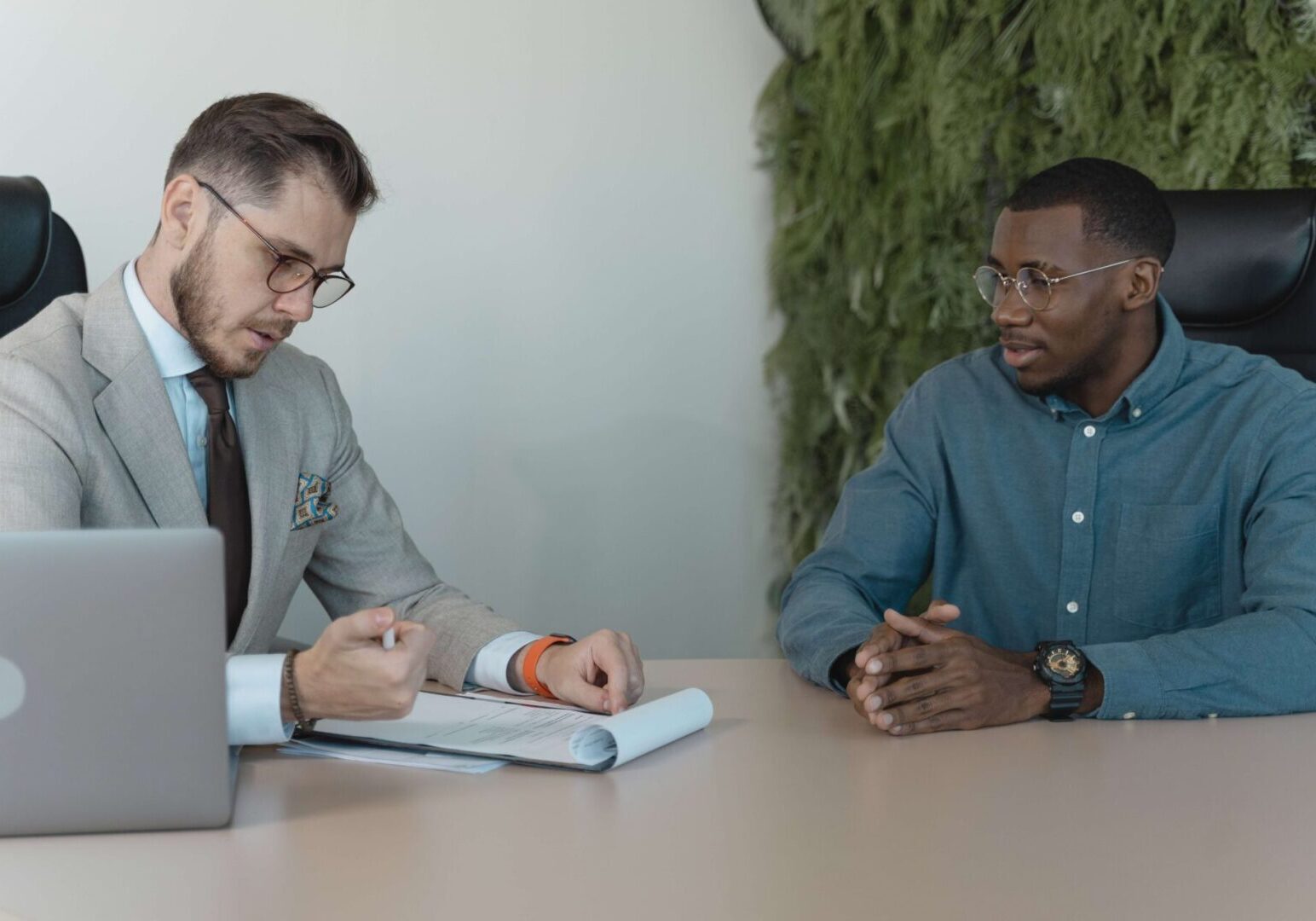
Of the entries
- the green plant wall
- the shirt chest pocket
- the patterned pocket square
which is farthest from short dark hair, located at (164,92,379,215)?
the green plant wall

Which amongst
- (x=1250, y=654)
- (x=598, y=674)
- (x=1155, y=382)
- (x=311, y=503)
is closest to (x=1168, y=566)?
(x=1155, y=382)

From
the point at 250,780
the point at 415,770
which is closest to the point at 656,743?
the point at 415,770

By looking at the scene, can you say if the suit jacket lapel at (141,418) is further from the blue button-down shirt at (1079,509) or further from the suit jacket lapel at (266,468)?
the blue button-down shirt at (1079,509)

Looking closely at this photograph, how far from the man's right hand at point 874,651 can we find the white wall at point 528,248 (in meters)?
1.51

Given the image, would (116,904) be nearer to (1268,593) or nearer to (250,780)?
(250,780)

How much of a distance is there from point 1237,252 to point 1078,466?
0.41m

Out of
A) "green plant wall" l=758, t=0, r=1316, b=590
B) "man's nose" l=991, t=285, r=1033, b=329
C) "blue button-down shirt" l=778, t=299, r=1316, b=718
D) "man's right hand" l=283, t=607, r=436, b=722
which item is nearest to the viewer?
"man's right hand" l=283, t=607, r=436, b=722

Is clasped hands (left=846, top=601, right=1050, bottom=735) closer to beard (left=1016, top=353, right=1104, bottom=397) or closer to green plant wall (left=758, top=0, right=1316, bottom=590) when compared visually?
beard (left=1016, top=353, right=1104, bottom=397)

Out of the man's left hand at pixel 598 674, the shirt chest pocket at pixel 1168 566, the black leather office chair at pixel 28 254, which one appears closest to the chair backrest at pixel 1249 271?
the shirt chest pocket at pixel 1168 566

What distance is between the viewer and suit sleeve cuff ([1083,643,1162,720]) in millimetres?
1431

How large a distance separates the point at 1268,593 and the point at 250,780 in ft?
3.73

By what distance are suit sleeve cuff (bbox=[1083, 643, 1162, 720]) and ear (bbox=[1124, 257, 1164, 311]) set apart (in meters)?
0.68

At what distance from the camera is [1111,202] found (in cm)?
195

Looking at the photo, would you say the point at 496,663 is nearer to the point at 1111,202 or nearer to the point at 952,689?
the point at 952,689
